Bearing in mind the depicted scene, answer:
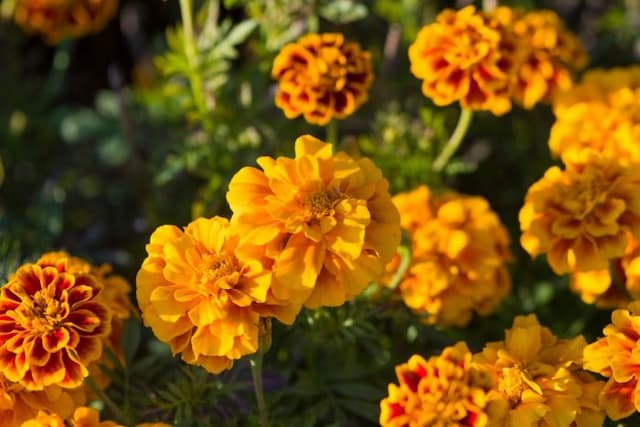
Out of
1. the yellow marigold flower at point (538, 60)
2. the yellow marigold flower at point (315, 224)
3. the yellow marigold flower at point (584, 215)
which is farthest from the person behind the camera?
the yellow marigold flower at point (538, 60)

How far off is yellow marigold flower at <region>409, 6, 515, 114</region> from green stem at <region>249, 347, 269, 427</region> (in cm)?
71

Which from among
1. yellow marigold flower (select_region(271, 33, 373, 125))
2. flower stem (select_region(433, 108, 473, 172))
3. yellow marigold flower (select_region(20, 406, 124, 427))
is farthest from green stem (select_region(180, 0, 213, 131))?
yellow marigold flower (select_region(20, 406, 124, 427))

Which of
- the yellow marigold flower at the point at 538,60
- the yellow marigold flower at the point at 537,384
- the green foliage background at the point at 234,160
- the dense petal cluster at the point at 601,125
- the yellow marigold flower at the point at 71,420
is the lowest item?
the green foliage background at the point at 234,160

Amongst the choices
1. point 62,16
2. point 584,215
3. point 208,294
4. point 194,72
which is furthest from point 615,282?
point 62,16

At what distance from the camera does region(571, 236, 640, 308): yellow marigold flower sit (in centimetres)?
203

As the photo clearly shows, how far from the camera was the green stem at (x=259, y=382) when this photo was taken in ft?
6.00

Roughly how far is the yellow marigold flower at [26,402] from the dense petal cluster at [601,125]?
117cm

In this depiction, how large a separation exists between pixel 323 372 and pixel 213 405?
300 millimetres

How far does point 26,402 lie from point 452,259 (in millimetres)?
978

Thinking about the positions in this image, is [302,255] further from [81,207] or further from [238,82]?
[81,207]

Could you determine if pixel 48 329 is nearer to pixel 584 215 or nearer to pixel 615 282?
pixel 584 215

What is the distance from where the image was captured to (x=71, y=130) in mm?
3354

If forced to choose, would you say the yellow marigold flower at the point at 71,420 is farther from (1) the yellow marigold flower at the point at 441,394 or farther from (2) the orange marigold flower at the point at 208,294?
(1) the yellow marigold flower at the point at 441,394

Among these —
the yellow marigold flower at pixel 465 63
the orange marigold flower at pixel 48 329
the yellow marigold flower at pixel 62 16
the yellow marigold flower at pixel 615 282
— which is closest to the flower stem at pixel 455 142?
the yellow marigold flower at pixel 465 63
